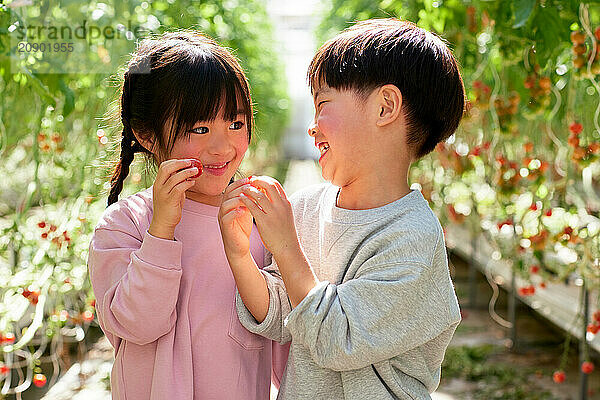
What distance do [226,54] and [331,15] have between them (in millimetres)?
3008

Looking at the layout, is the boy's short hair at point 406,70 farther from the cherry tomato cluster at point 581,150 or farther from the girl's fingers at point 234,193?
the cherry tomato cluster at point 581,150

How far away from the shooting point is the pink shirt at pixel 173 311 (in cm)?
101

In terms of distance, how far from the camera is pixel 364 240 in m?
1.02

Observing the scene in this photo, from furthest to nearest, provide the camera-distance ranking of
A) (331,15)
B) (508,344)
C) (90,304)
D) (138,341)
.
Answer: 1. (331,15)
2. (508,344)
3. (90,304)
4. (138,341)

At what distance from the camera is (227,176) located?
1.14 meters

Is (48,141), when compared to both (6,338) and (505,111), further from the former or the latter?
(505,111)

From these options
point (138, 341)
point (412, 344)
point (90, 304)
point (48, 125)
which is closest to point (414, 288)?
point (412, 344)

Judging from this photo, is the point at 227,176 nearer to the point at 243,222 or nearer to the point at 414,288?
the point at 243,222

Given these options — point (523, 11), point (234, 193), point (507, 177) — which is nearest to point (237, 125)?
point (234, 193)

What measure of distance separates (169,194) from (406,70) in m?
0.38

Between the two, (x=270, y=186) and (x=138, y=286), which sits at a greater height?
(x=270, y=186)

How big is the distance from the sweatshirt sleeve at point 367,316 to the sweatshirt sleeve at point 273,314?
0.11 m

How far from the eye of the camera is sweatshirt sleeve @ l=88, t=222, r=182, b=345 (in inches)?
39.5

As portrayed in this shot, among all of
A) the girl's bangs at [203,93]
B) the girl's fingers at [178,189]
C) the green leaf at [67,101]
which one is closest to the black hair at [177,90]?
the girl's bangs at [203,93]
